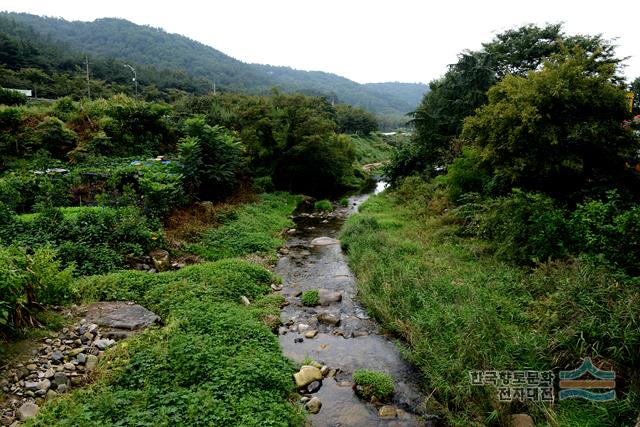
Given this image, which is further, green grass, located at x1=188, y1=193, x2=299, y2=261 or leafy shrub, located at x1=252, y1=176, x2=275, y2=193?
leafy shrub, located at x1=252, y1=176, x2=275, y2=193

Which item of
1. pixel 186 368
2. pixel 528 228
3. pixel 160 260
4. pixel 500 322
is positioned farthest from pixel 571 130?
pixel 160 260

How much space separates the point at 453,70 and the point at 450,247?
13.8m

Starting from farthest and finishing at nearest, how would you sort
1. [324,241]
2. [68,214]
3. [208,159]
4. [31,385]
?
[208,159] < [324,241] < [68,214] < [31,385]

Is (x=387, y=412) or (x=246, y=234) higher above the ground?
(x=387, y=412)

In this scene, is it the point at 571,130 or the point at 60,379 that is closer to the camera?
the point at 60,379

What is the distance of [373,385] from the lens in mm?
6242

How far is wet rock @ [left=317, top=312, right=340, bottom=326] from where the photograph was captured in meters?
8.64

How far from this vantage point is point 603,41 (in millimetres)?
18375

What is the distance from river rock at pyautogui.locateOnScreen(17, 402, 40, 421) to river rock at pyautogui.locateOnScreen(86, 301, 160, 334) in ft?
5.86

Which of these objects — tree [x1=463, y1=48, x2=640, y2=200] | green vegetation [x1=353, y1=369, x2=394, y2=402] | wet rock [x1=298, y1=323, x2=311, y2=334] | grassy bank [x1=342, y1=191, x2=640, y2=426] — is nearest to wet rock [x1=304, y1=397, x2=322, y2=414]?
green vegetation [x1=353, y1=369, x2=394, y2=402]

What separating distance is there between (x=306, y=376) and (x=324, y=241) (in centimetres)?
866

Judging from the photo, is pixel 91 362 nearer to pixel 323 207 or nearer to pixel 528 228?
pixel 528 228

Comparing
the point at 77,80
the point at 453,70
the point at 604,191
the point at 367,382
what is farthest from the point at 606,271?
the point at 77,80

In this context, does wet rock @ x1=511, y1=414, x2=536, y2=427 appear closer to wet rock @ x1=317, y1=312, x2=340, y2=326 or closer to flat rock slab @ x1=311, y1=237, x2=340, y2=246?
wet rock @ x1=317, y1=312, x2=340, y2=326
